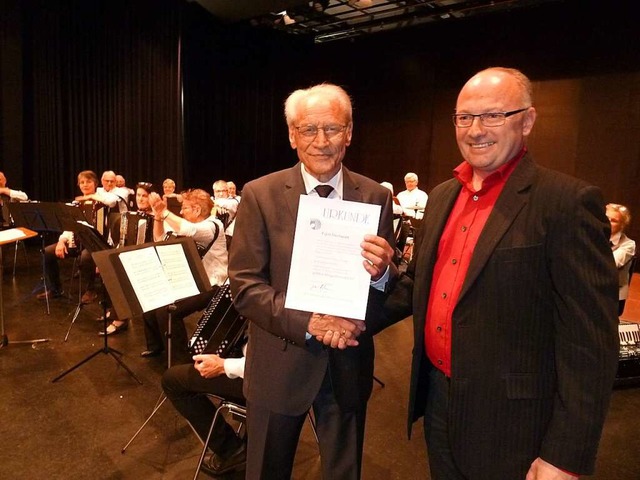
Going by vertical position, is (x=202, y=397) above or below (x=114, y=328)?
above

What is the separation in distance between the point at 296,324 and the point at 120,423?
2.26 meters

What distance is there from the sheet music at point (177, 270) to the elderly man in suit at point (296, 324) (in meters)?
1.42

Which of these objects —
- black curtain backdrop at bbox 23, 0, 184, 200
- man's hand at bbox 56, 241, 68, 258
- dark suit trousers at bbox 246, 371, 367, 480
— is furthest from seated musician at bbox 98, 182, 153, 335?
black curtain backdrop at bbox 23, 0, 184, 200

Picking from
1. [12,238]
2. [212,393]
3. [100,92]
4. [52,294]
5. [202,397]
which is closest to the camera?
[212,393]

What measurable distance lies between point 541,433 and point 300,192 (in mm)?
1040

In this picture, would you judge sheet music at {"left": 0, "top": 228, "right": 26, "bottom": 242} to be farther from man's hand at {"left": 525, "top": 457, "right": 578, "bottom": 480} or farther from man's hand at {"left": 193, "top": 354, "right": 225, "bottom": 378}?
man's hand at {"left": 525, "top": 457, "right": 578, "bottom": 480}

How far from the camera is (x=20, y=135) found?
29.6 ft

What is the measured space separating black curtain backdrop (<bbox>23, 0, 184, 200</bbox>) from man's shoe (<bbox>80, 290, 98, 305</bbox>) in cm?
515

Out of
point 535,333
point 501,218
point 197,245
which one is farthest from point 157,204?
point 535,333

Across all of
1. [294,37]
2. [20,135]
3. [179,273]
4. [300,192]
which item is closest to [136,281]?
[179,273]

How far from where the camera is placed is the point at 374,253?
133 cm

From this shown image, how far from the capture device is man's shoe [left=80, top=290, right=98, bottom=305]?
5508 mm

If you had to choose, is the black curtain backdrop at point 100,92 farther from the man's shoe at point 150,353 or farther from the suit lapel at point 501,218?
the suit lapel at point 501,218

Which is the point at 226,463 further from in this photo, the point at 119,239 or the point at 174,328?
the point at 119,239
